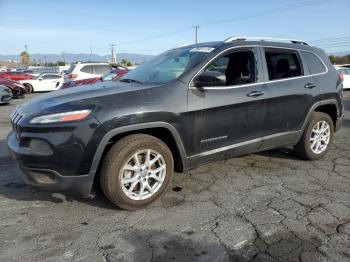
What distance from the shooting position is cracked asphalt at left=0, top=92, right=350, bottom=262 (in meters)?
3.12

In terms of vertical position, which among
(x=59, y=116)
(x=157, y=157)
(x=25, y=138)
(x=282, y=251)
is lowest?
(x=282, y=251)

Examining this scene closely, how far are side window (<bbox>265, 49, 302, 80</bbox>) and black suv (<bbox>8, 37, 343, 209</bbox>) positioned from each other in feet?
0.05

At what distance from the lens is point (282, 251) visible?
3.12 meters

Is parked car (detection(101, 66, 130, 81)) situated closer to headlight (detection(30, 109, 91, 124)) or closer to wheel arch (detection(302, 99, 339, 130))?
headlight (detection(30, 109, 91, 124))

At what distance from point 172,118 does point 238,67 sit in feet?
4.74

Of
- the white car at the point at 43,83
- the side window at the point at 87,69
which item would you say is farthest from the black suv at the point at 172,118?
the white car at the point at 43,83

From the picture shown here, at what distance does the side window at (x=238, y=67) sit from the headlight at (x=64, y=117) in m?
1.75

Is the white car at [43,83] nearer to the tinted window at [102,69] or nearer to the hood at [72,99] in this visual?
the tinted window at [102,69]

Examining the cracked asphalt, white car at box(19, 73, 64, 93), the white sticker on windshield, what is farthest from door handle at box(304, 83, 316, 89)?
white car at box(19, 73, 64, 93)

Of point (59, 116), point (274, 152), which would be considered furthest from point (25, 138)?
point (274, 152)

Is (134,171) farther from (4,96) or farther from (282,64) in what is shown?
(4,96)

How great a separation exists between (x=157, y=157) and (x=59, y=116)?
3.58ft

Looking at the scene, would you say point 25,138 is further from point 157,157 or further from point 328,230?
point 328,230

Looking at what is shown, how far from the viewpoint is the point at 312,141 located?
559 cm
